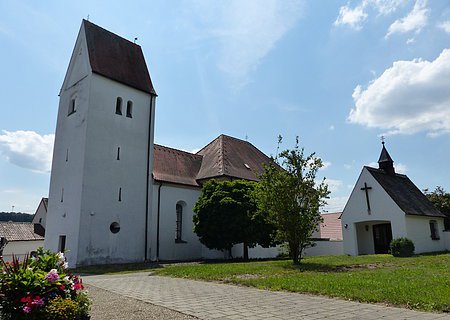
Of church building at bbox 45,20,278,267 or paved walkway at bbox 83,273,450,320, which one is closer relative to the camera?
paved walkway at bbox 83,273,450,320

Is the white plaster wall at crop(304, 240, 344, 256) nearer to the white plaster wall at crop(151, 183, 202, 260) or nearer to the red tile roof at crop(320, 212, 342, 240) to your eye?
the red tile roof at crop(320, 212, 342, 240)

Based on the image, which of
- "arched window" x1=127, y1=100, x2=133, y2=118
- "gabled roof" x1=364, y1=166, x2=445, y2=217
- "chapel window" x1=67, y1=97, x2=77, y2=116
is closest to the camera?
"gabled roof" x1=364, y1=166, x2=445, y2=217

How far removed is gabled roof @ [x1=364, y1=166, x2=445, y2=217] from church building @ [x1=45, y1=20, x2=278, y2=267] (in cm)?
913

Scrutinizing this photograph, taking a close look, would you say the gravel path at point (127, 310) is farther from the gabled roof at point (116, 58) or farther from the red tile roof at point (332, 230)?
the red tile roof at point (332, 230)

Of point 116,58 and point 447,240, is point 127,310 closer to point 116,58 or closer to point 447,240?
point 116,58

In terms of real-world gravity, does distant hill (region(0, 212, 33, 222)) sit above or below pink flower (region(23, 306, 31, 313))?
above

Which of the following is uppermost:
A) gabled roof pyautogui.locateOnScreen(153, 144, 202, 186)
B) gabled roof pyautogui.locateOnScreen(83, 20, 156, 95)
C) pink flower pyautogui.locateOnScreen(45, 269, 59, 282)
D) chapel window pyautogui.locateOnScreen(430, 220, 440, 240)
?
gabled roof pyautogui.locateOnScreen(83, 20, 156, 95)

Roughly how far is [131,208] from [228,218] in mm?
7066

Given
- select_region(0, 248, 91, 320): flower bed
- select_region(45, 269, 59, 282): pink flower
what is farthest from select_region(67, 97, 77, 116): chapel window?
select_region(45, 269, 59, 282): pink flower

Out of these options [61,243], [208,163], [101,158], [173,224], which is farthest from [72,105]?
[208,163]

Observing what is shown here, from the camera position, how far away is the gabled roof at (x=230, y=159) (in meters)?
28.6

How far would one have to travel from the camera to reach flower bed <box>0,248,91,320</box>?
4.73m

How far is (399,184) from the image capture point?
28.0 m

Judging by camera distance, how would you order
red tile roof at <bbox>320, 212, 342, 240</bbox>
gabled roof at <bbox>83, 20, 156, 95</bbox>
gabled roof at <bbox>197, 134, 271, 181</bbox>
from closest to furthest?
1. gabled roof at <bbox>83, 20, 156, 95</bbox>
2. gabled roof at <bbox>197, 134, 271, 181</bbox>
3. red tile roof at <bbox>320, 212, 342, 240</bbox>
